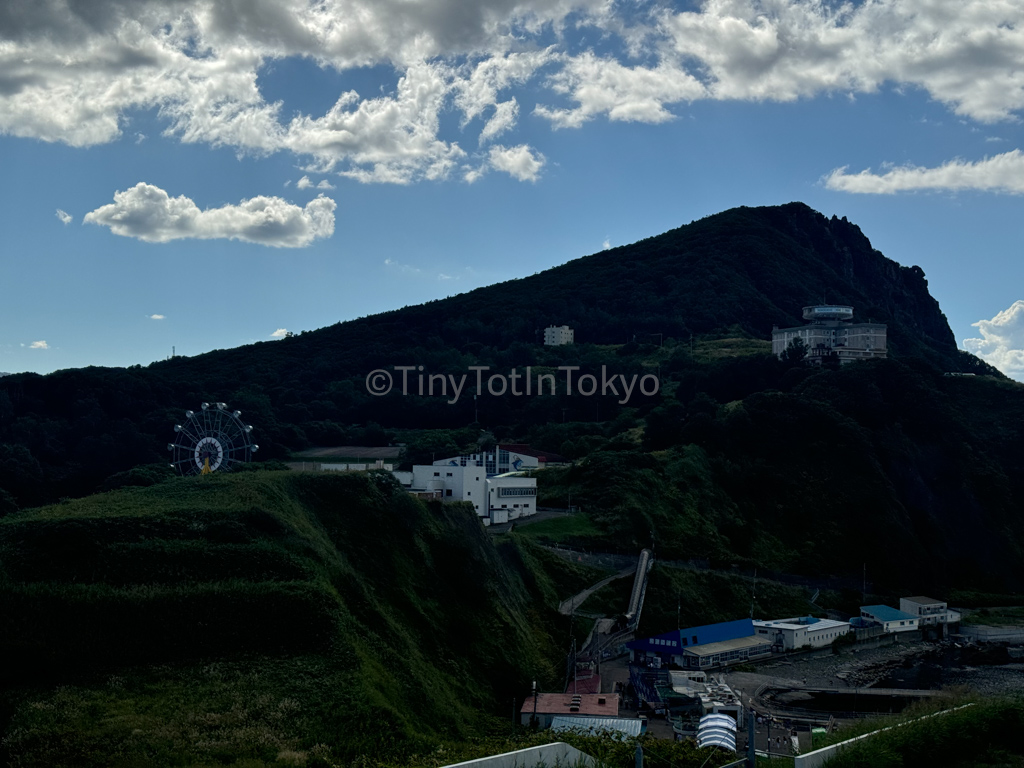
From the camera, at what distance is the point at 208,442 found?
56719 millimetres

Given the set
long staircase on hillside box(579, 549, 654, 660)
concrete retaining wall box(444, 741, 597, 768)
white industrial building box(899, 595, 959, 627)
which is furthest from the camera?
white industrial building box(899, 595, 959, 627)

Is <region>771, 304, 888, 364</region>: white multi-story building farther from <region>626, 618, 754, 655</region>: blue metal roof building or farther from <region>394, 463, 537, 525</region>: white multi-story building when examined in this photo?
<region>626, 618, 754, 655</region>: blue metal roof building

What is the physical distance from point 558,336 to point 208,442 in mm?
67432

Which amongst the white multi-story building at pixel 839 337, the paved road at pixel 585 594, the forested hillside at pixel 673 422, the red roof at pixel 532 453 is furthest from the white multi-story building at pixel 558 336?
the paved road at pixel 585 594

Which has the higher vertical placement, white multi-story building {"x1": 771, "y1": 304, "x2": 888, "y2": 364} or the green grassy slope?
white multi-story building {"x1": 771, "y1": 304, "x2": 888, "y2": 364}

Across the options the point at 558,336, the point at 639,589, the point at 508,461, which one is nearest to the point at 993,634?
the point at 639,589

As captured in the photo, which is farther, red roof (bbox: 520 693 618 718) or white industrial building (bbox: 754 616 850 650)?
white industrial building (bbox: 754 616 850 650)

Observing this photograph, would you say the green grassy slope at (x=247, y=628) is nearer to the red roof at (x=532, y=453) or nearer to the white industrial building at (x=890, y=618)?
the white industrial building at (x=890, y=618)

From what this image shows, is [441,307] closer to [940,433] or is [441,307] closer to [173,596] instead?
[940,433]

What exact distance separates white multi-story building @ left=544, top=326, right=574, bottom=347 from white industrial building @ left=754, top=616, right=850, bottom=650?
6873cm

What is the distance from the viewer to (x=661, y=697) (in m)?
37.1

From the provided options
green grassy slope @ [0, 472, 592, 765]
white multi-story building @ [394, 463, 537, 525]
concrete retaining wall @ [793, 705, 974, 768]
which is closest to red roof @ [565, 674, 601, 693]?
green grassy slope @ [0, 472, 592, 765]

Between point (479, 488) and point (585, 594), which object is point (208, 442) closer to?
→ point (479, 488)

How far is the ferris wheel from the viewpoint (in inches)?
2235
